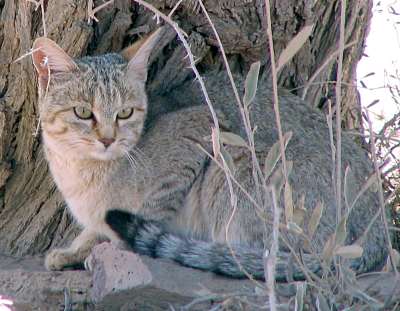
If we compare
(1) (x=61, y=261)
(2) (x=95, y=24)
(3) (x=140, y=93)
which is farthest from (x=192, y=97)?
(1) (x=61, y=261)

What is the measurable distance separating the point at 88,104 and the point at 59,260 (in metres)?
0.89

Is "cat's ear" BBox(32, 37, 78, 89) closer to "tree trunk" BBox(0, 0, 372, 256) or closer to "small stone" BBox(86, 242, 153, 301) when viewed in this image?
"tree trunk" BBox(0, 0, 372, 256)

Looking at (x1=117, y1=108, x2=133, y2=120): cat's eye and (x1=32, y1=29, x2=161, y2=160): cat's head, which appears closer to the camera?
(x1=32, y1=29, x2=161, y2=160): cat's head

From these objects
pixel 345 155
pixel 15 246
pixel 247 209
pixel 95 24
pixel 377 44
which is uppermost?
pixel 377 44

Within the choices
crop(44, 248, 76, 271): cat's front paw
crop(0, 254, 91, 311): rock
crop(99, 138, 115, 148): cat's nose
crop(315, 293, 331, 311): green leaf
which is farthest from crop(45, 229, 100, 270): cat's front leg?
crop(315, 293, 331, 311): green leaf

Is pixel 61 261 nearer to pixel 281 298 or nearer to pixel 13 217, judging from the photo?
pixel 13 217

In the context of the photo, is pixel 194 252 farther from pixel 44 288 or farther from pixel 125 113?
pixel 125 113

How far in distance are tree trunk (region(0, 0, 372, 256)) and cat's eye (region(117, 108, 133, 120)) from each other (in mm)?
335

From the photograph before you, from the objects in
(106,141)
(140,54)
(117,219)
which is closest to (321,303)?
(117,219)

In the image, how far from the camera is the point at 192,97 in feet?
17.7

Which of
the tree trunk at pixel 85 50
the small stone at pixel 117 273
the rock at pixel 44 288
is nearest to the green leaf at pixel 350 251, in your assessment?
the small stone at pixel 117 273

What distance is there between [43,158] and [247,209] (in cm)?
137

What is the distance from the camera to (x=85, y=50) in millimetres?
5301

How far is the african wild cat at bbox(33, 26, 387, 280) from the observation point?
189 inches
